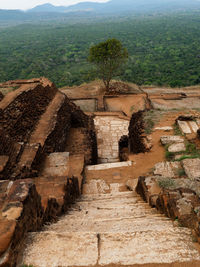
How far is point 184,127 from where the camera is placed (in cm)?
930

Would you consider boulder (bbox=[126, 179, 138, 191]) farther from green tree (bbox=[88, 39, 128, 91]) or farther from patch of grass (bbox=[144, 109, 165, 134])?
green tree (bbox=[88, 39, 128, 91])

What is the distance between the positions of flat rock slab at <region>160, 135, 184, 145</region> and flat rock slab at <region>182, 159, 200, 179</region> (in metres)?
1.84

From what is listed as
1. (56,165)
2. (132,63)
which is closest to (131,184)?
(56,165)

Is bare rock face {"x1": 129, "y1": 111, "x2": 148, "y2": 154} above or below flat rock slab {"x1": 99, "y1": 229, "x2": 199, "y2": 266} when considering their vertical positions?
below

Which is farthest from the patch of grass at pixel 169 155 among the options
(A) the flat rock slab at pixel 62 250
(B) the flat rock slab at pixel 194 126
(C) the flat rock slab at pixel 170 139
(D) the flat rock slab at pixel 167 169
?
(A) the flat rock slab at pixel 62 250

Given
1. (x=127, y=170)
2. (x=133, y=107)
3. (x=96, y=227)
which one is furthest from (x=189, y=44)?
(x=96, y=227)

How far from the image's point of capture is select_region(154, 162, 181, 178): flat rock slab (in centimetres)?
645

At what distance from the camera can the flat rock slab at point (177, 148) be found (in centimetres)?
788

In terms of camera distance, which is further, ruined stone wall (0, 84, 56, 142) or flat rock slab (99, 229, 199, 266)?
ruined stone wall (0, 84, 56, 142)

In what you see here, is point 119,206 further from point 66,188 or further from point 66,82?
point 66,82

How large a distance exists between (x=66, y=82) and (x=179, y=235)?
99.4 feet

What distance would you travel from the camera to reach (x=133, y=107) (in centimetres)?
1691

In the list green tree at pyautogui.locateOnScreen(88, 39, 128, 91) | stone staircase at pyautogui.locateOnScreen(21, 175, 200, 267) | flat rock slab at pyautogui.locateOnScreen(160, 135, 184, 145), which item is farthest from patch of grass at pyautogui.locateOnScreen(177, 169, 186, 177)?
green tree at pyautogui.locateOnScreen(88, 39, 128, 91)

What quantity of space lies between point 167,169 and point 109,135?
6565 mm
